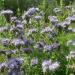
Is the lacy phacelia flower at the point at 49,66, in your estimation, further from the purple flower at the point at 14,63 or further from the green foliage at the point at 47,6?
the green foliage at the point at 47,6

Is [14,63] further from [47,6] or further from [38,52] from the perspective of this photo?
[47,6]

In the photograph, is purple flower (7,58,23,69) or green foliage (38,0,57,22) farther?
green foliage (38,0,57,22)

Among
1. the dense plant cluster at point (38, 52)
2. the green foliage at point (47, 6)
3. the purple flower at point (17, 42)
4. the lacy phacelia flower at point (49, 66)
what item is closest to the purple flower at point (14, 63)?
the dense plant cluster at point (38, 52)

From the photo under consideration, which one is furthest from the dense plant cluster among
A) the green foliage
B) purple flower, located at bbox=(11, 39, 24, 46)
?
the green foliage

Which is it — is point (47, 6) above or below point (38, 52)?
below

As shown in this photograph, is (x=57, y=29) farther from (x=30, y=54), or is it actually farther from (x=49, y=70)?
(x=49, y=70)

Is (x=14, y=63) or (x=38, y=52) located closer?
(x=14, y=63)

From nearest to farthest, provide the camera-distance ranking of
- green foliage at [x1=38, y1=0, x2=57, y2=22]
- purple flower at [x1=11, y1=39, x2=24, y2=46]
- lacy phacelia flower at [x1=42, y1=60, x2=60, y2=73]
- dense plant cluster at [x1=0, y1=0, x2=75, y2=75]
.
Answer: lacy phacelia flower at [x1=42, y1=60, x2=60, y2=73] < dense plant cluster at [x1=0, y1=0, x2=75, y2=75] < purple flower at [x1=11, y1=39, x2=24, y2=46] < green foliage at [x1=38, y1=0, x2=57, y2=22]

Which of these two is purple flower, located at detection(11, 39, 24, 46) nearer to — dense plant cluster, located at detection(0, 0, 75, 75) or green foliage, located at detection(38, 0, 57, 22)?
dense plant cluster, located at detection(0, 0, 75, 75)

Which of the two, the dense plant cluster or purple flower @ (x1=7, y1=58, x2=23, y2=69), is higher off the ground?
purple flower @ (x1=7, y1=58, x2=23, y2=69)

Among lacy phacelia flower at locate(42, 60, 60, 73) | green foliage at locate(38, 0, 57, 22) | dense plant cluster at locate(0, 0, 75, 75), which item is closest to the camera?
lacy phacelia flower at locate(42, 60, 60, 73)

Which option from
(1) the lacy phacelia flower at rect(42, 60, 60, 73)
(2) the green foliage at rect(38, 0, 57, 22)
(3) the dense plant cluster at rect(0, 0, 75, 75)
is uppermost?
(1) the lacy phacelia flower at rect(42, 60, 60, 73)

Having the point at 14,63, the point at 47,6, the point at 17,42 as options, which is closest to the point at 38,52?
the point at 17,42

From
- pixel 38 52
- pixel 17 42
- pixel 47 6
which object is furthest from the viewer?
pixel 47 6
